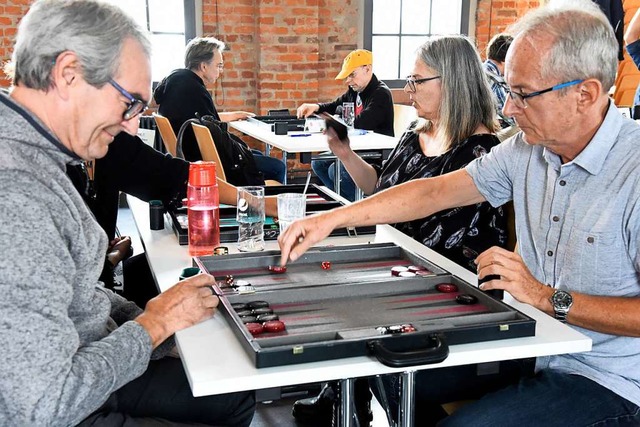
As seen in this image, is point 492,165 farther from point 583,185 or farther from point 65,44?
point 65,44

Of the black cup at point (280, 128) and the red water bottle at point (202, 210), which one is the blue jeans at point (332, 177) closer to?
the black cup at point (280, 128)

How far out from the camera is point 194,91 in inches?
202

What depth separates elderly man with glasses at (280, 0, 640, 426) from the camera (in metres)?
1.56

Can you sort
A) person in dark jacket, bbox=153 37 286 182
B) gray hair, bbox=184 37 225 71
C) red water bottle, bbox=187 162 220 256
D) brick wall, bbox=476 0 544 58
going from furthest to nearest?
brick wall, bbox=476 0 544 58
gray hair, bbox=184 37 225 71
person in dark jacket, bbox=153 37 286 182
red water bottle, bbox=187 162 220 256

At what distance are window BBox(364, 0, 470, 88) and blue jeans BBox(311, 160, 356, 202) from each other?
2077mm

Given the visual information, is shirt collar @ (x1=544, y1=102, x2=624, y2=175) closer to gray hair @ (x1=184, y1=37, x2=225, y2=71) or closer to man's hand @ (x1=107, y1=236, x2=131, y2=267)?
man's hand @ (x1=107, y1=236, x2=131, y2=267)

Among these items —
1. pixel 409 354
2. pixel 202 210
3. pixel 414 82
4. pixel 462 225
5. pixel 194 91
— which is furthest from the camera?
pixel 194 91

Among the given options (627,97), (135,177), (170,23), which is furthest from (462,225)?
(627,97)

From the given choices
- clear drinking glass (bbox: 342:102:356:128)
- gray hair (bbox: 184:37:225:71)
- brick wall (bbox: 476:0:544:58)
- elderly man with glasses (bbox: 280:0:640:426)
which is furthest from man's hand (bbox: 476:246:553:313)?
brick wall (bbox: 476:0:544:58)

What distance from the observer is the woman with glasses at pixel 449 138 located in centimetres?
237

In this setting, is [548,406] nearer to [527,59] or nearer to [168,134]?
[527,59]

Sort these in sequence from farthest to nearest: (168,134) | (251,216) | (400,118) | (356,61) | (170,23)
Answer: (170,23) < (400,118) < (356,61) < (168,134) < (251,216)

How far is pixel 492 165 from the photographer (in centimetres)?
198

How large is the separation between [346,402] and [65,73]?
36.7 inches
